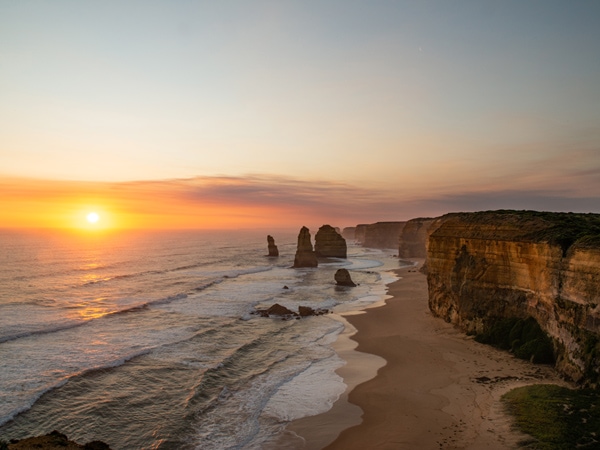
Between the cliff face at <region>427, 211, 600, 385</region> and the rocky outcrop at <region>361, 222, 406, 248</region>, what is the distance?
395 ft

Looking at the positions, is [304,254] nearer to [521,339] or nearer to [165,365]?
[165,365]

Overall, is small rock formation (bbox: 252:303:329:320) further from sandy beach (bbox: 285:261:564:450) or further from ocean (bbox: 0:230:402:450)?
sandy beach (bbox: 285:261:564:450)

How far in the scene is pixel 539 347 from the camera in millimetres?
21031

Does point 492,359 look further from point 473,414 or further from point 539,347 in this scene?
point 473,414

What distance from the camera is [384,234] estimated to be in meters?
156

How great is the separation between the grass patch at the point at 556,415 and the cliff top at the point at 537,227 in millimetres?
6964

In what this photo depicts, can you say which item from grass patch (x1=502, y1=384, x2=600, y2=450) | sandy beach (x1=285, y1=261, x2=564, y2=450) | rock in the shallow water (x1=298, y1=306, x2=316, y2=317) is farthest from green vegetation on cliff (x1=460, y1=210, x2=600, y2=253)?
rock in the shallow water (x1=298, y1=306, x2=316, y2=317)

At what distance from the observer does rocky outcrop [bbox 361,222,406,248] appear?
5989 inches

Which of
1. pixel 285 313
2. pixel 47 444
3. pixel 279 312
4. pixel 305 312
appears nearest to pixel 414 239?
pixel 305 312

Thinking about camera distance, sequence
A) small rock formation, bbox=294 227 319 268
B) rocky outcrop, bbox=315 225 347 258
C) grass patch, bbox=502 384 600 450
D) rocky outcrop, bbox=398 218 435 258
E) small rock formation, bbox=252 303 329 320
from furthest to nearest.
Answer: rocky outcrop, bbox=398 218 435 258, rocky outcrop, bbox=315 225 347 258, small rock formation, bbox=294 227 319 268, small rock formation, bbox=252 303 329 320, grass patch, bbox=502 384 600 450

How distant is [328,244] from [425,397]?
3148 inches

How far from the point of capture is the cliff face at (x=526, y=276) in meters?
17.7

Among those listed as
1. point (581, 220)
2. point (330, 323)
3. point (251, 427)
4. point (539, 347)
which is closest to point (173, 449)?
point (251, 427)

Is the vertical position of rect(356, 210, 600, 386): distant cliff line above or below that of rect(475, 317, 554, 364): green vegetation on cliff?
above
